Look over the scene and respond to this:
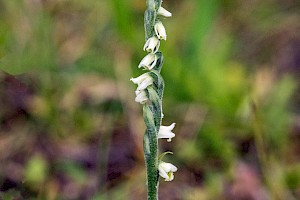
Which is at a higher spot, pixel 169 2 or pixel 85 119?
pixel 169 2

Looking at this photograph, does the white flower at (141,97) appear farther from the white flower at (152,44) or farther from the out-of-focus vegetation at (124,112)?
the out-of-focus vegetation at (124,112)

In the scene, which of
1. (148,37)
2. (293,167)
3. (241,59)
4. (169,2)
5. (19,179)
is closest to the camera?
(148,37)

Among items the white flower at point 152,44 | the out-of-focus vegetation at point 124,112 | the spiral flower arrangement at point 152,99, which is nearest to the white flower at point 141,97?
the spiral flower arrangement at point 152,99

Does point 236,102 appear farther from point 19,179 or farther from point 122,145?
point 19,179

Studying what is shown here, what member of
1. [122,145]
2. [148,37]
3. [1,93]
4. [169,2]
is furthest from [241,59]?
[148,37]

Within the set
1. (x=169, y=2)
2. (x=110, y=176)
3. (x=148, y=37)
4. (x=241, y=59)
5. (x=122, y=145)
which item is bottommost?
(x=148, y=37)
